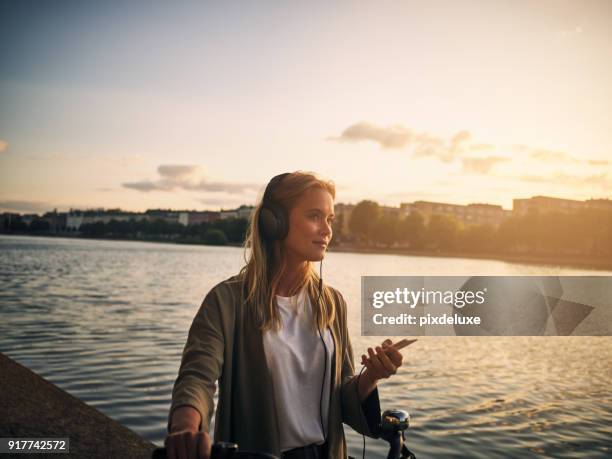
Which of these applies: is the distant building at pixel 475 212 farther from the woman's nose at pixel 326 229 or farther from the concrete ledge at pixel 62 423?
the woman's nose at pixel 326 229

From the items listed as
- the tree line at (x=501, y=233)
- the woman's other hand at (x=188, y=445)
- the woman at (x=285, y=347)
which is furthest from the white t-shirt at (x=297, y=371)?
the tree line at (x=501, y=233)

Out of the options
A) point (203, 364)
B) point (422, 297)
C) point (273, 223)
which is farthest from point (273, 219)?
point (422, 297)

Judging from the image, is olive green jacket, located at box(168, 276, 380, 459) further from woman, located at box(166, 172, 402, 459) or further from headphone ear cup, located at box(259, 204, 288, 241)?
headphone ear cup, located at box(259, 204, 288, 241)

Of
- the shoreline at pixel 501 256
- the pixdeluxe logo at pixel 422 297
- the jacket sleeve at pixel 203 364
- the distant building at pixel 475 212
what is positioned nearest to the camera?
the jacket sleeve at pixel 203 364

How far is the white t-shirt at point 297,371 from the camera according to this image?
198 cm

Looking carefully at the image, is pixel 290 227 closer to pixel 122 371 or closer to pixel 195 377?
pixel 195 377

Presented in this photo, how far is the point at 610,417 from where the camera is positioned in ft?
29.8

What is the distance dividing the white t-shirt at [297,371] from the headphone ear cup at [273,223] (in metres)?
0.23

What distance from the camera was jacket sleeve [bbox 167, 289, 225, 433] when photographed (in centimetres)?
162

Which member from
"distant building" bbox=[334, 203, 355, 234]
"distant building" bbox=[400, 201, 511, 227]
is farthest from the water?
"distant building" bbox=[400, 201, 511, 227]

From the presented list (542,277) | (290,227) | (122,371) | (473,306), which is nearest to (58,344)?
(122,371)

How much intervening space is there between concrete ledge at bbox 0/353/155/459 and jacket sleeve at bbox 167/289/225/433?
2.74 meters

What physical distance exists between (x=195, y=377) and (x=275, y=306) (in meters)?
0.43

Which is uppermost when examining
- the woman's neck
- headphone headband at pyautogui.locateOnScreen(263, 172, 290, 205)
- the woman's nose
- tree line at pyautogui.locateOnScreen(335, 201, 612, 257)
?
tree line at pyautogui.locateOnScreen(335, 201, 612, 257)
